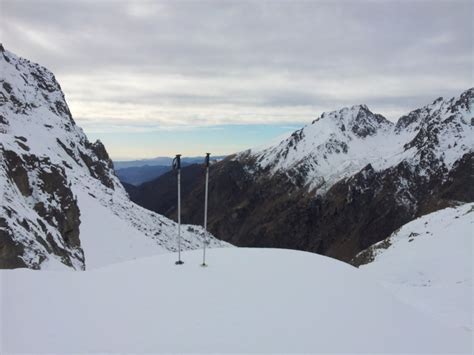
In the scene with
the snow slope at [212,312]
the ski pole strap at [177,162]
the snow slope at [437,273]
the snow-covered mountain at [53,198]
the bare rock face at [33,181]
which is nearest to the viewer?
the snow slope at [212,312]

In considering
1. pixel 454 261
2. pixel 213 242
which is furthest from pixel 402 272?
pixel 213 242

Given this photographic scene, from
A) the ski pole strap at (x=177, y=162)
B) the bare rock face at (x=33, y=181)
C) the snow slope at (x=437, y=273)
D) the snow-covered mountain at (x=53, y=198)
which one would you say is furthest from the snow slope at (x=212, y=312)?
the snow-covered mountain at (x=53, y=198)

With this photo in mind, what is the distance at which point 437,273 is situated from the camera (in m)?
24.2

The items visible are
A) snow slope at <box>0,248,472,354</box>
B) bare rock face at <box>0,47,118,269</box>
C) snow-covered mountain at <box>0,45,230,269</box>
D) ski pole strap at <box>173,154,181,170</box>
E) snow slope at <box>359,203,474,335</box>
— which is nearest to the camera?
snow slope at <box>0,248,472,354</box>

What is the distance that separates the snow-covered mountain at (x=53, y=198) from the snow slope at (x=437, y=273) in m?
19.6

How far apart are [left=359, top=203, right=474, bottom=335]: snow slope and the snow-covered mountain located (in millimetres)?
19645

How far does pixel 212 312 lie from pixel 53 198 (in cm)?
3218

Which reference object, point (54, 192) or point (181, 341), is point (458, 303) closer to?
point (181, 341)

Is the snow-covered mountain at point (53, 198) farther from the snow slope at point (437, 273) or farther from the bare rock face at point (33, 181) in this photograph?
the snow slope at point (437, 273)

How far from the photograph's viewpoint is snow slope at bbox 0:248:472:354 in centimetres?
966

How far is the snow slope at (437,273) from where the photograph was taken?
18508 millimetres

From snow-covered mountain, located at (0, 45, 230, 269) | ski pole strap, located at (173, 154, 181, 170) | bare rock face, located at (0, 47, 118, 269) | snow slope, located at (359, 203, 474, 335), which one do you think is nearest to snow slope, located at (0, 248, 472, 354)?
snow slope, located at (359, 203, 474, 335)

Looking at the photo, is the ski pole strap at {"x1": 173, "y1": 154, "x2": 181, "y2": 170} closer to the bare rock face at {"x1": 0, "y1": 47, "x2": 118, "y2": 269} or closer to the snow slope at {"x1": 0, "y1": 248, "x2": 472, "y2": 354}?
the snow slope at {"x1": 0, "y1": 248, "x2": 472, "y2": 354}

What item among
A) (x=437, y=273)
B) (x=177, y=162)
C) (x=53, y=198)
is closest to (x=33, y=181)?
(x=53, y=198)
